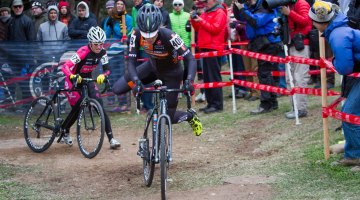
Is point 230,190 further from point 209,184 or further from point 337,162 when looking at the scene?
point 337,162

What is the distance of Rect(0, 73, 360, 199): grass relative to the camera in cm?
848

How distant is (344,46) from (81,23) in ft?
28.4

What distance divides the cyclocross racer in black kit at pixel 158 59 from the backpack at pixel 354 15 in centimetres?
215

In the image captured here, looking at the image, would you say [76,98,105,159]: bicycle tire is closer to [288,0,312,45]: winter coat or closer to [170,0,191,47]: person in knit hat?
[288,0,312,45]: winter coat

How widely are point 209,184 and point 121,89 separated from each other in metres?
1.96

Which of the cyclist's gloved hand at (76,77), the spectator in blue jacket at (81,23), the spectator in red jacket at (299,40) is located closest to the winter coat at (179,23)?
the spectator in blue jacket at (81,23)

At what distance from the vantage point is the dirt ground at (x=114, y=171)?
28.6ft

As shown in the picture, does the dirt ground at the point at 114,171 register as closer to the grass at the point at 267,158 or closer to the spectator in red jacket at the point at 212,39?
the grass at the point at 267,158

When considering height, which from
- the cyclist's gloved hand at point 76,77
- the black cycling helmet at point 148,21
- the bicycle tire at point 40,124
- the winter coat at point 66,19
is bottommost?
the bicycle tire at point 40,124

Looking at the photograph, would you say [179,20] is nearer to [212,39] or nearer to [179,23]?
[179,23]

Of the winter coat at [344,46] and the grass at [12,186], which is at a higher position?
the winter coat at [344,46]

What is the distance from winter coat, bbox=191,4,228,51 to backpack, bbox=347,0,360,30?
14.4 feet

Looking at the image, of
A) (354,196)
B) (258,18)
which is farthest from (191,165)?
(258,18)

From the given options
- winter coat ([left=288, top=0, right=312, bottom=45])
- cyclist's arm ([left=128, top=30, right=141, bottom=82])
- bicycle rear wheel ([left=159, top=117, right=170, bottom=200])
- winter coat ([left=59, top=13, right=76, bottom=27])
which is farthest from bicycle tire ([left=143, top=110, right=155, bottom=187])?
winter coat ([left=59, top=13, right=76, bottom=27])
